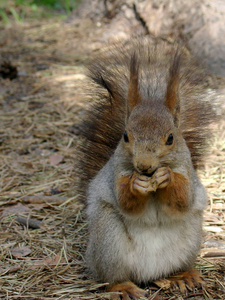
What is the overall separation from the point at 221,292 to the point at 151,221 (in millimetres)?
547

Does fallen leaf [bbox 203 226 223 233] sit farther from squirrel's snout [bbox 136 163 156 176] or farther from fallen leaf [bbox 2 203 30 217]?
fallen leaf [bbox 2 203 30 217]

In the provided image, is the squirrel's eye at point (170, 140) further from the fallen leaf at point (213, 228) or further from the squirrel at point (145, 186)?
the fallen leaf at point (213, 228)

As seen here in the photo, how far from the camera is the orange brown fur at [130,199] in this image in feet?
6.66

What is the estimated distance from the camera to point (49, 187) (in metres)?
3.35

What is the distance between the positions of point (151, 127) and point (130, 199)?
0.35 m

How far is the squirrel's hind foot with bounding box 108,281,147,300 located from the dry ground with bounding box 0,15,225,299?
63mm

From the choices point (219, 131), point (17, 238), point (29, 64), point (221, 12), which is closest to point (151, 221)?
point (17, 238)

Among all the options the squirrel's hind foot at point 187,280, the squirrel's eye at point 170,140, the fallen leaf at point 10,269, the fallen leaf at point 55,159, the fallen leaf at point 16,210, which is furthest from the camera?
the fallen leaf at point 55,159

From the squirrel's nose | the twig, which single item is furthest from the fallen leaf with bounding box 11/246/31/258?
the squirrel's nose

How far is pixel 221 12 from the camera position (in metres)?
4.66

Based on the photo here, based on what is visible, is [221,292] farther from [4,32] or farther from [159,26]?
[4,32]

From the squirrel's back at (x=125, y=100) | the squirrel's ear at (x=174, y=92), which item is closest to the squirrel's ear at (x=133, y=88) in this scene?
the squirrel's ear at (x=174, y=92)

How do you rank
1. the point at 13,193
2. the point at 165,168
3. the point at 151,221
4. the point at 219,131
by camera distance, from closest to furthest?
1. the point at 165,168
2. the point at 151,221
3. the point at 13,193
4. the point at 219,131

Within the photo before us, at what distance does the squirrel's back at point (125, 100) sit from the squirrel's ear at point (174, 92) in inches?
11.2
